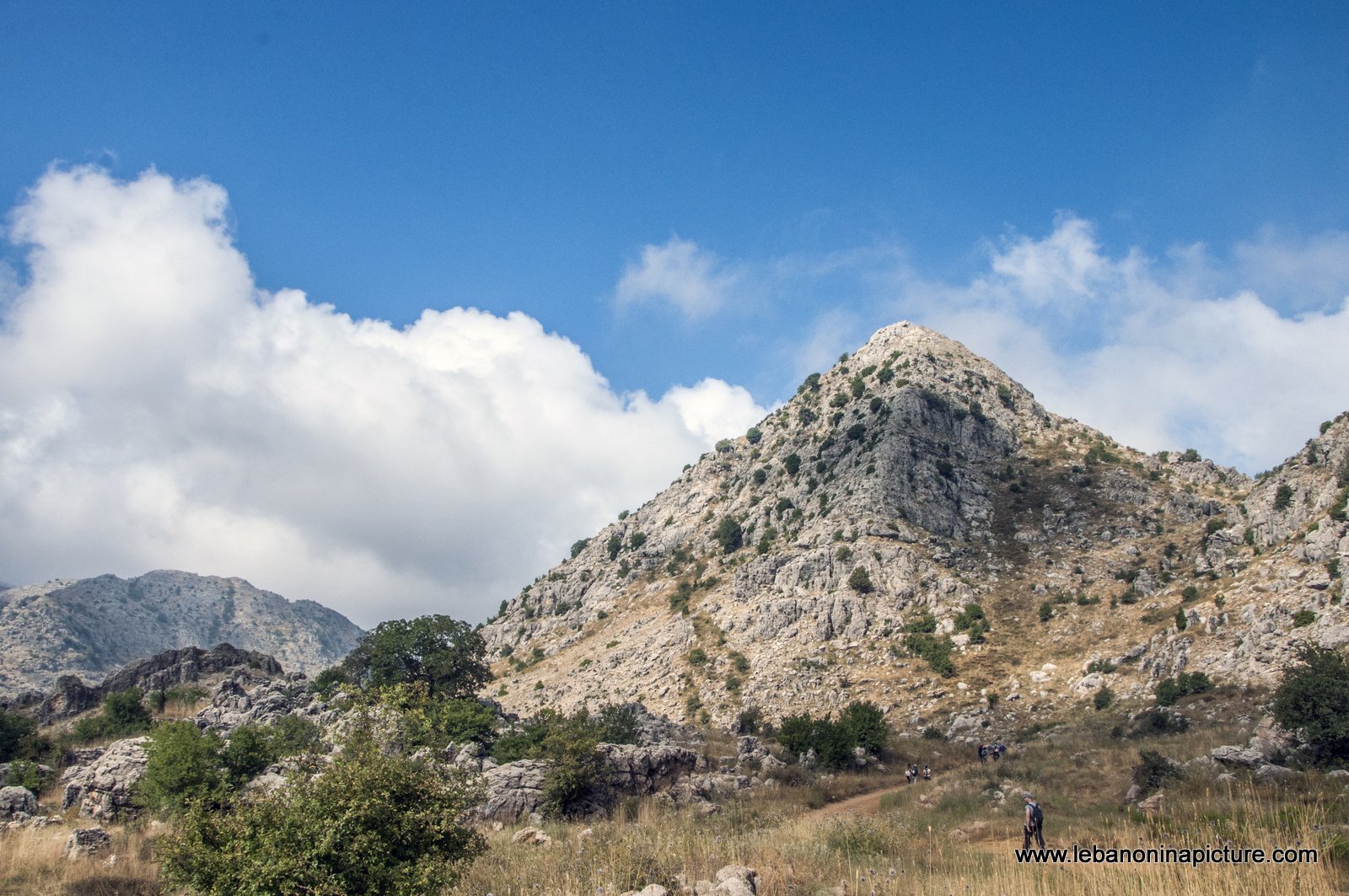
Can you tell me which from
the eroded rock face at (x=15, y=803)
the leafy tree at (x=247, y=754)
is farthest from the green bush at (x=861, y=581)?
the eroded rock face at (x=15, y=803)

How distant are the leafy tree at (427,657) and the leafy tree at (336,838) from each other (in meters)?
49.4

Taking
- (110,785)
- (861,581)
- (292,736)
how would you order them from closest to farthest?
(110,785) < (292,736) < (861,581)

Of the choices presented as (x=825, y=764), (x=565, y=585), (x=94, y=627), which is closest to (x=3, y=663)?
(x=94, y=627)

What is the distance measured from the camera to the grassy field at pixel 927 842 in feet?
37.8

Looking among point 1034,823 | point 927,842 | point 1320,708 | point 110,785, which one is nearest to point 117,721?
point 110,785

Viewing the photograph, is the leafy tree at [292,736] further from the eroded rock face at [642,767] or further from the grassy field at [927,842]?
the eroded rock face at [642,767]

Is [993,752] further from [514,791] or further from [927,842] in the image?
[514,791]

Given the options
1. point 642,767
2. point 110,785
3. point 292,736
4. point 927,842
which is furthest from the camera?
point 292,736

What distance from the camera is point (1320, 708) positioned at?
26078 mm

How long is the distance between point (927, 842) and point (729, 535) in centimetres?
8178

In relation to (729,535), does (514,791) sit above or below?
below

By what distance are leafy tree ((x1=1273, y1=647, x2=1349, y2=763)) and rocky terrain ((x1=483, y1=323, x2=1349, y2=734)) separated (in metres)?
18.3

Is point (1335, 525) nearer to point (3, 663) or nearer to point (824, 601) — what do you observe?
point (824, 601)

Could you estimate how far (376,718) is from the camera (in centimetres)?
1351
